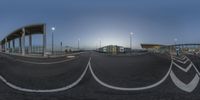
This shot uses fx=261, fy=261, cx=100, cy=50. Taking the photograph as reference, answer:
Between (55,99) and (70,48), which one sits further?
(70,48)

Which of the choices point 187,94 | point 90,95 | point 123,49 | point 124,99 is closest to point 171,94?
point 187,94

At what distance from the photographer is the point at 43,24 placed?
40969mm

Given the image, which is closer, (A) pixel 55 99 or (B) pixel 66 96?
(A) pixel 55 99

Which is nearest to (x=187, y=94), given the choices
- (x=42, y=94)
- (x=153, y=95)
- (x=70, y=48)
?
(x=153, y=95)

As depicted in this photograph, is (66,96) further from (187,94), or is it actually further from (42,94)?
(187,94)

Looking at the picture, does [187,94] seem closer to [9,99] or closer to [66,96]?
[66,96]

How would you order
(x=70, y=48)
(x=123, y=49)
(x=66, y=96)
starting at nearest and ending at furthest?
(x=66, y=96), (x=123, y=49), (x=70, y=48)

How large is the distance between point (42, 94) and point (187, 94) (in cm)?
383

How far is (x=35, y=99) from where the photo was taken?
6094 millimetres

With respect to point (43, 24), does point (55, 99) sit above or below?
below

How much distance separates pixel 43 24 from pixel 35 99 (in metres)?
36.0

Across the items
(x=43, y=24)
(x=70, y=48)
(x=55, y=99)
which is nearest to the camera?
(x=55, y=99)

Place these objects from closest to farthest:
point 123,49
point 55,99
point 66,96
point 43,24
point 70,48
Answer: point 55,99 → point 66,96 → point 43,24 → point 123,49 → point 70,48

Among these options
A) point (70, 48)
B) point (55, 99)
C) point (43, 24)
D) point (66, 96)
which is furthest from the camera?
point (70, 48)
